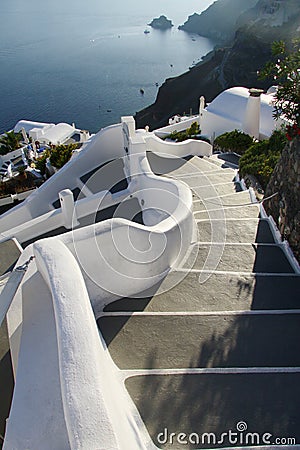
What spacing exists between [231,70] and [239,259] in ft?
239

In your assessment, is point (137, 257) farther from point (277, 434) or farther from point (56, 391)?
point (277, 434)

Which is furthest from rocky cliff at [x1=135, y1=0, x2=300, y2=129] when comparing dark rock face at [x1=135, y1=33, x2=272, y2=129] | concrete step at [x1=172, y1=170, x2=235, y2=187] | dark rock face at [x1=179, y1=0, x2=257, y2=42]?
dark rock face at [x1=179, y1=0, x2=257, y2=42]

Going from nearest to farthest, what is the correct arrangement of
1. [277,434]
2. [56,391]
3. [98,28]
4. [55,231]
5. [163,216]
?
[56,391]
[277,434]
[163,216]
[55,231]
[98,28]

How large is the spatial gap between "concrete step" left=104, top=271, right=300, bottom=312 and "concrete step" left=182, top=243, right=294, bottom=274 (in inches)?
11.3

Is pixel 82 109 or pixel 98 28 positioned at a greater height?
pixel 98 28

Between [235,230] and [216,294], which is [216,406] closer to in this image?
[216,294]

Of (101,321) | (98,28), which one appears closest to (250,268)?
(101,321)

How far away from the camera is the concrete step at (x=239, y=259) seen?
23.8ft

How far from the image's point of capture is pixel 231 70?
71.5 m

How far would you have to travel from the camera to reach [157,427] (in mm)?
4336

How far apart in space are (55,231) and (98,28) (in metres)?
181

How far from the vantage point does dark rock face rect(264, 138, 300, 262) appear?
7828mm

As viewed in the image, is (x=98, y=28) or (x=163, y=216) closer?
(x=163, y=216)

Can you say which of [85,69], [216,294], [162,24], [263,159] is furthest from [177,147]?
[162,24]
